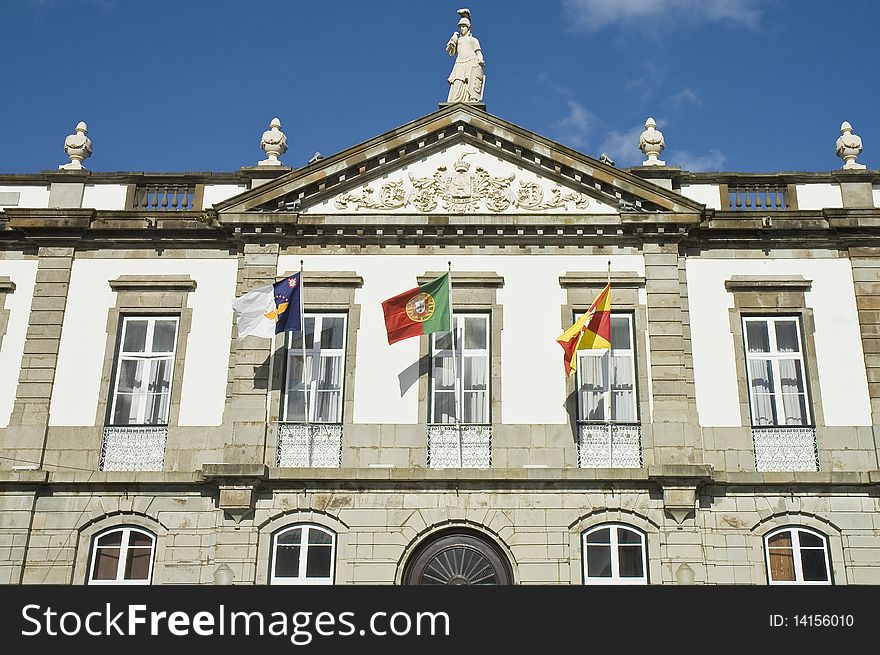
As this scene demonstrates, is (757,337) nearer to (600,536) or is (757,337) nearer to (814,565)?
(814,565)

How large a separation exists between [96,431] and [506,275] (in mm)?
7179

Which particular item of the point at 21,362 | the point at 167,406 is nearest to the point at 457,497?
the point at 167,406

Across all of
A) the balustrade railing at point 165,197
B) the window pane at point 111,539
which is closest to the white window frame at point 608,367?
the balustrade railing at point 165,197

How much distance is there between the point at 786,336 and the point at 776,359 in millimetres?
497

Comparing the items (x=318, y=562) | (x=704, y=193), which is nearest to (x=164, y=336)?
(x=318, y=562)

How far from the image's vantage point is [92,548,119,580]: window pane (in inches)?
637

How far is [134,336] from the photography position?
1769cm

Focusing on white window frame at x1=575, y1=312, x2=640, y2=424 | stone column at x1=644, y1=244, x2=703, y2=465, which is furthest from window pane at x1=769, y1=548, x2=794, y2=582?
white window frame at x1=575, y1=312, x2=640, y2=424

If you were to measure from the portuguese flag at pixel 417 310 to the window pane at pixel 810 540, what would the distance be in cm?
634

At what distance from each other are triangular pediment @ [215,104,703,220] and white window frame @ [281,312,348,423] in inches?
74.5

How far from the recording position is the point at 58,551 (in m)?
16.2

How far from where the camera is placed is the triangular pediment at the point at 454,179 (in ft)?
58.7

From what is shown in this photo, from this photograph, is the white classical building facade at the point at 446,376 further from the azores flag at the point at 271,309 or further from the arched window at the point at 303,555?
the azores flag at the point at 271,309

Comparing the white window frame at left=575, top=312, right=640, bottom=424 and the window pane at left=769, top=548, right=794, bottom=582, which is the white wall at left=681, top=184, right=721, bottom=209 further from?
the window pane at left=769, top=548, right=794, bottom=582
